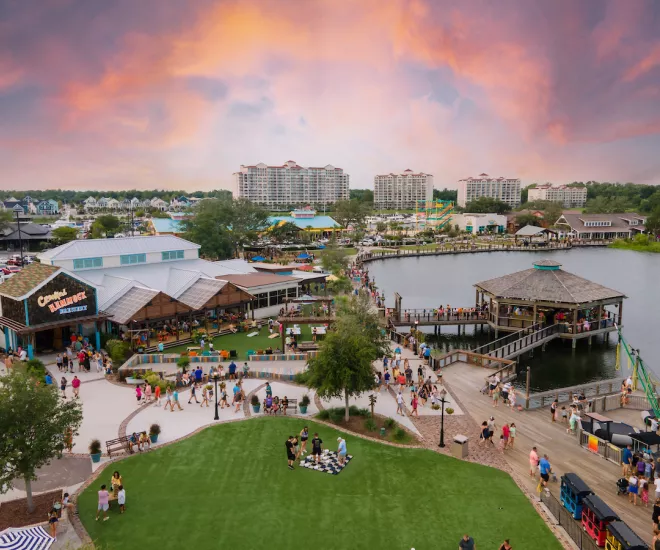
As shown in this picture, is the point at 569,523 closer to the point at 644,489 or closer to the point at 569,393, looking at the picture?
the point at 644,489

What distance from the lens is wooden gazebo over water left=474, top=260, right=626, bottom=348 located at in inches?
1540

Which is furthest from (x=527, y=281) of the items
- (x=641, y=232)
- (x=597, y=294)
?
(x=641, y=232)

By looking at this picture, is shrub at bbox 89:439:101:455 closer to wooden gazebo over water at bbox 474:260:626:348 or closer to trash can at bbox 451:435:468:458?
trash can at bbox 451:435:468:458

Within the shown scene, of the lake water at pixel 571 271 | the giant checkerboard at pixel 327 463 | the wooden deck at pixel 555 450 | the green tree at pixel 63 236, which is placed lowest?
the lake water at pixel 571 271

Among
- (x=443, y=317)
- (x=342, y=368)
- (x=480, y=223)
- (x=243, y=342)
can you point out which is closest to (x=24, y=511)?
(x=342, y=368)

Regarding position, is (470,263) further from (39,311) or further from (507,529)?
(507,529)

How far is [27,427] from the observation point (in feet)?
49.6

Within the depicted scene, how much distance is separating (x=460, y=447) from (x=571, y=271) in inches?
2678

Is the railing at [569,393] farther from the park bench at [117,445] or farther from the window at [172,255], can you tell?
the window at [172,255]

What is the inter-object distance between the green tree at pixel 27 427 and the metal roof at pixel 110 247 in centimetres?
2590

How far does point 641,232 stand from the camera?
125 m

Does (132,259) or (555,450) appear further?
(132,259)

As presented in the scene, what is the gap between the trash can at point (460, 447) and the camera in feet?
63.9

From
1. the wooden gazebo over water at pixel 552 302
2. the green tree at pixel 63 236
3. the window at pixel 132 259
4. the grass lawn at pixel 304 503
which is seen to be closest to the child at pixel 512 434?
the grass lawn at pixel 304 503
